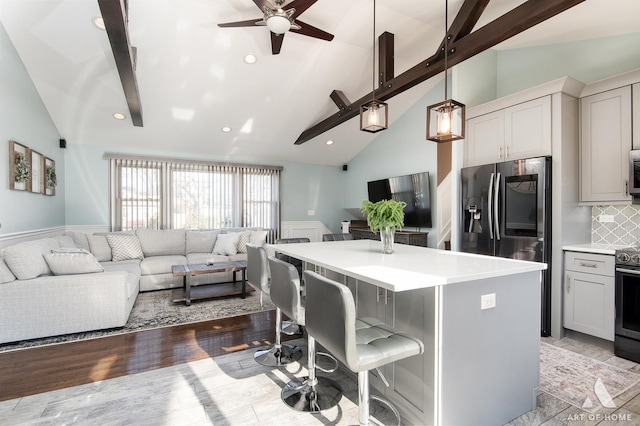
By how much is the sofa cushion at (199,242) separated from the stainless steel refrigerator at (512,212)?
4170mm

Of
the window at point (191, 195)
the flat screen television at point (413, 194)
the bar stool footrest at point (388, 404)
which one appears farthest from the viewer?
the window at point (191, 195)

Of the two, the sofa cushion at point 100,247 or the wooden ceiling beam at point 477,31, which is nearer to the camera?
the wooden ceiling beam at point 477,31

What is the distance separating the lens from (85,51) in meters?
3.54

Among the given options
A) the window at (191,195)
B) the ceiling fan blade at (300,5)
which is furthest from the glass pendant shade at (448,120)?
the window at (191,195)

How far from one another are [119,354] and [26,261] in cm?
132

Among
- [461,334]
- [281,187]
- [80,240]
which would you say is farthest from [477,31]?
[80,240]

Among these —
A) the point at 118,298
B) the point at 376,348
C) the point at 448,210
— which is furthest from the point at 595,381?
the point at 118,298

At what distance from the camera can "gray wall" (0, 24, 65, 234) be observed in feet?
10.2

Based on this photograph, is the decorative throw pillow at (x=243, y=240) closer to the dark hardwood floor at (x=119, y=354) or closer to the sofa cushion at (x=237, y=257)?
the sofa cushion at (x=237, y=257)

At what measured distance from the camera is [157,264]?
4.53 metres

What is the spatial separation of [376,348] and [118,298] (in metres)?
2.86

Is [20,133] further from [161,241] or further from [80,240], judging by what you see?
[161,241]

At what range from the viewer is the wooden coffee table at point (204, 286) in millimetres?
3816

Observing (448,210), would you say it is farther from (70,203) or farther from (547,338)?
(70,203)
